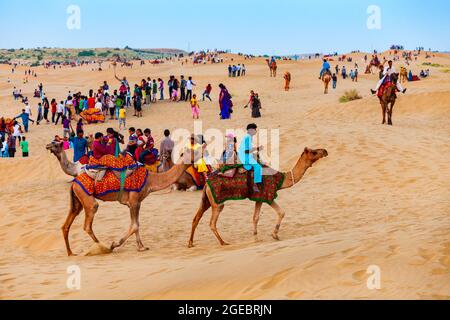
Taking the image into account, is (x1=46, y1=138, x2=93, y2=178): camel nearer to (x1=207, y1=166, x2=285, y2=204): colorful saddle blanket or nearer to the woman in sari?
(x1=207, y1=166, x2=285, y2=204): colorful saddle blanket

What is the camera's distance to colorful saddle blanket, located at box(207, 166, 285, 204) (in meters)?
10.4

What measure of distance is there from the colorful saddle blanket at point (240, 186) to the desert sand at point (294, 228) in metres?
0.79

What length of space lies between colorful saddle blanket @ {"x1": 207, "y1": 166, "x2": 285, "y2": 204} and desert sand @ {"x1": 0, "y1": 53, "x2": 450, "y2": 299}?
79cm

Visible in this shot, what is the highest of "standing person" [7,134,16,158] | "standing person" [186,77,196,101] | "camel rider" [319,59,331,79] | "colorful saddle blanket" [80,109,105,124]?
"camel rider" [319,59,331,79]

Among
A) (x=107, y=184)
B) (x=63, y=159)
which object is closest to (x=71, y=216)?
(x=107, y=184)

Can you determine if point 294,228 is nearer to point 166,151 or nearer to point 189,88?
point 166,151

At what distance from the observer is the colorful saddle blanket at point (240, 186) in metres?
10.4

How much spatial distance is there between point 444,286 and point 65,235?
6617 millimetres

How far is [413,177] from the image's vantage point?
51.9 ft

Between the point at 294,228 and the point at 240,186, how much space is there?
1.87 metres

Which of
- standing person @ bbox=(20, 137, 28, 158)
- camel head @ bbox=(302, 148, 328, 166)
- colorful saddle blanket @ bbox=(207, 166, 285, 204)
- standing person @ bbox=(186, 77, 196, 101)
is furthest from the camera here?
standing person @ bbox=(186, 77, 196, 101)

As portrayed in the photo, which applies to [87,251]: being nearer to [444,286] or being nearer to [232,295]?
[232,295]

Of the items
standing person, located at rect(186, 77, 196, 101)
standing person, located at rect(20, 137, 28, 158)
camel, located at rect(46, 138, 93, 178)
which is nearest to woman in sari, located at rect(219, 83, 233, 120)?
standing person, located at rect(186, 77, 196, 101)
